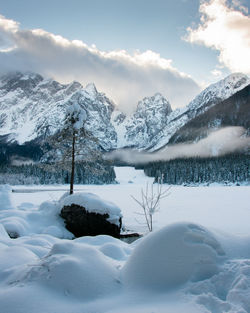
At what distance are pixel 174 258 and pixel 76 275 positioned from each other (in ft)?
4.92

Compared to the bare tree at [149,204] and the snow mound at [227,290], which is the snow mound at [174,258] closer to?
the snow mound at [227,290]

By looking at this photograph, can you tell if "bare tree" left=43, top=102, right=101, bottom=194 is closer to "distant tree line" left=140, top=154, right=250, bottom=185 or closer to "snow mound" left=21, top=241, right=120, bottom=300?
"snow mound" left=21, top=241, right=120, bottom=300

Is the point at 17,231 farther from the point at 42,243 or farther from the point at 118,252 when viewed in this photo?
the point at 118,252

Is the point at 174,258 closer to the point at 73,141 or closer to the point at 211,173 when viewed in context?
the point at 73,141

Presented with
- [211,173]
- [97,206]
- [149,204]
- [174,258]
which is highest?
[211,173]

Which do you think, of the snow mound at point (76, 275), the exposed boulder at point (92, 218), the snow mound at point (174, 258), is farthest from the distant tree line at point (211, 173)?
the snow mound at point (76, 275)

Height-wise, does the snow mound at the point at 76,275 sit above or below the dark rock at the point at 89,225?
above

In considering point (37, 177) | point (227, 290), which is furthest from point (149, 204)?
point (37, 177)

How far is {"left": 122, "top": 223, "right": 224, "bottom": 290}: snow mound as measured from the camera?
10.2ft

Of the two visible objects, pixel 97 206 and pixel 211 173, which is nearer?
pixel 97 206

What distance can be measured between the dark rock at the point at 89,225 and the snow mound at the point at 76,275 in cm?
805

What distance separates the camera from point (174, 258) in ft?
10.8

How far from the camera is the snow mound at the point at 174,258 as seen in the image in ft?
10.2

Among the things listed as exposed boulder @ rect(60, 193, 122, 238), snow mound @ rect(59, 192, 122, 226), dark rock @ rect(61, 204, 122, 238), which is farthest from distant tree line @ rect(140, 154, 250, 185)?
dark rock @ rect(61, 204, 122, 238)
